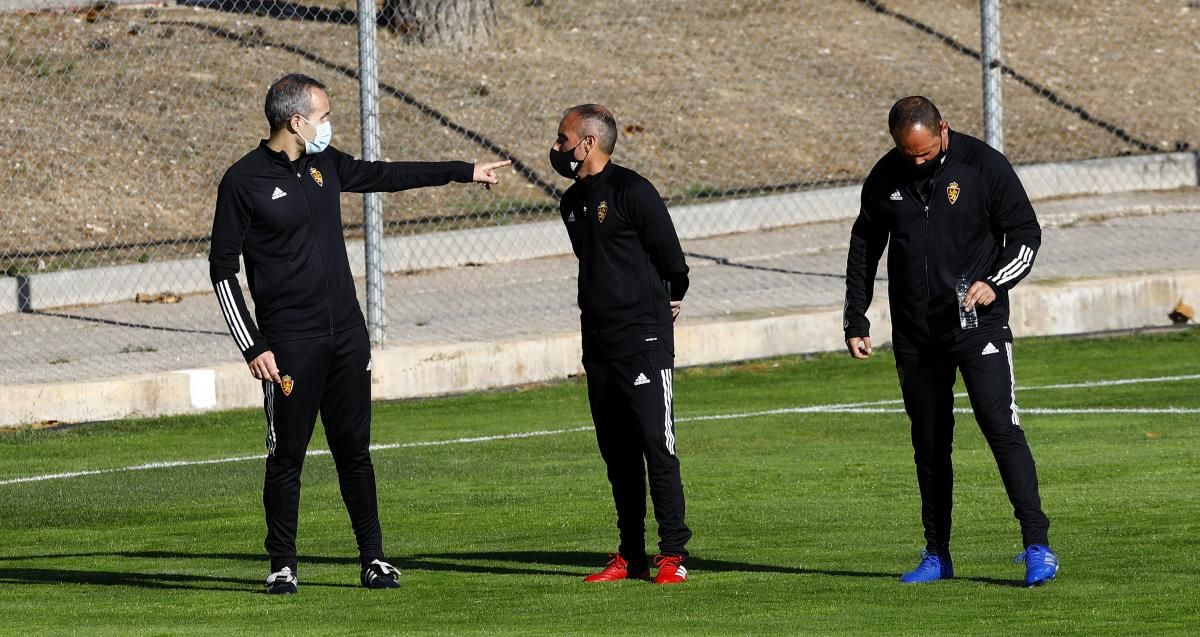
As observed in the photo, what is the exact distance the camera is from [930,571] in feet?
26.4

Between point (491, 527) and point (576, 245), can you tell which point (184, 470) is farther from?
point (576, 245)

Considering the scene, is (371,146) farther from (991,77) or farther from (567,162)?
(567,162)

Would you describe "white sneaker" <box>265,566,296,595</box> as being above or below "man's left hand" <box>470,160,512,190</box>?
below

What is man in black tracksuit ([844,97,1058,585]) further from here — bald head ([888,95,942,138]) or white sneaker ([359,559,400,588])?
white sneaker ([359,559,400,588])

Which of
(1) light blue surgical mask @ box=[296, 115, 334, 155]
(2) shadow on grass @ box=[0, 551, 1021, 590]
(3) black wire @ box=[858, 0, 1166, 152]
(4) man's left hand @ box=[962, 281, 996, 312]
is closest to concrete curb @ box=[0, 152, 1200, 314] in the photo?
(3) black wire @ box=[858, 0, 1166, 152]

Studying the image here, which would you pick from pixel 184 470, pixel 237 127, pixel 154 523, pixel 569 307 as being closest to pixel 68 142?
pixel 237 127

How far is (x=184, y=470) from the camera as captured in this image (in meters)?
12.0

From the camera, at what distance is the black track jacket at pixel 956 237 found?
25.7ft

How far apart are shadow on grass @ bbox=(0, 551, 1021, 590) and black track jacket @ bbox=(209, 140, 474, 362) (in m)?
1.07

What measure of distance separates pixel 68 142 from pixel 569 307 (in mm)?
4599

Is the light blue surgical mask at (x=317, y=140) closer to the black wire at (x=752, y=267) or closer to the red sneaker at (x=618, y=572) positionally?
the red sneaker at (x=618, y=572)

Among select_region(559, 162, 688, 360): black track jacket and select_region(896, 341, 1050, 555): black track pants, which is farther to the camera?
select_region(559, 162, 688, 360): black track jacket

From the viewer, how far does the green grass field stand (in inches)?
300

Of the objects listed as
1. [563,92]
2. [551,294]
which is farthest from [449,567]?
[563,92]
